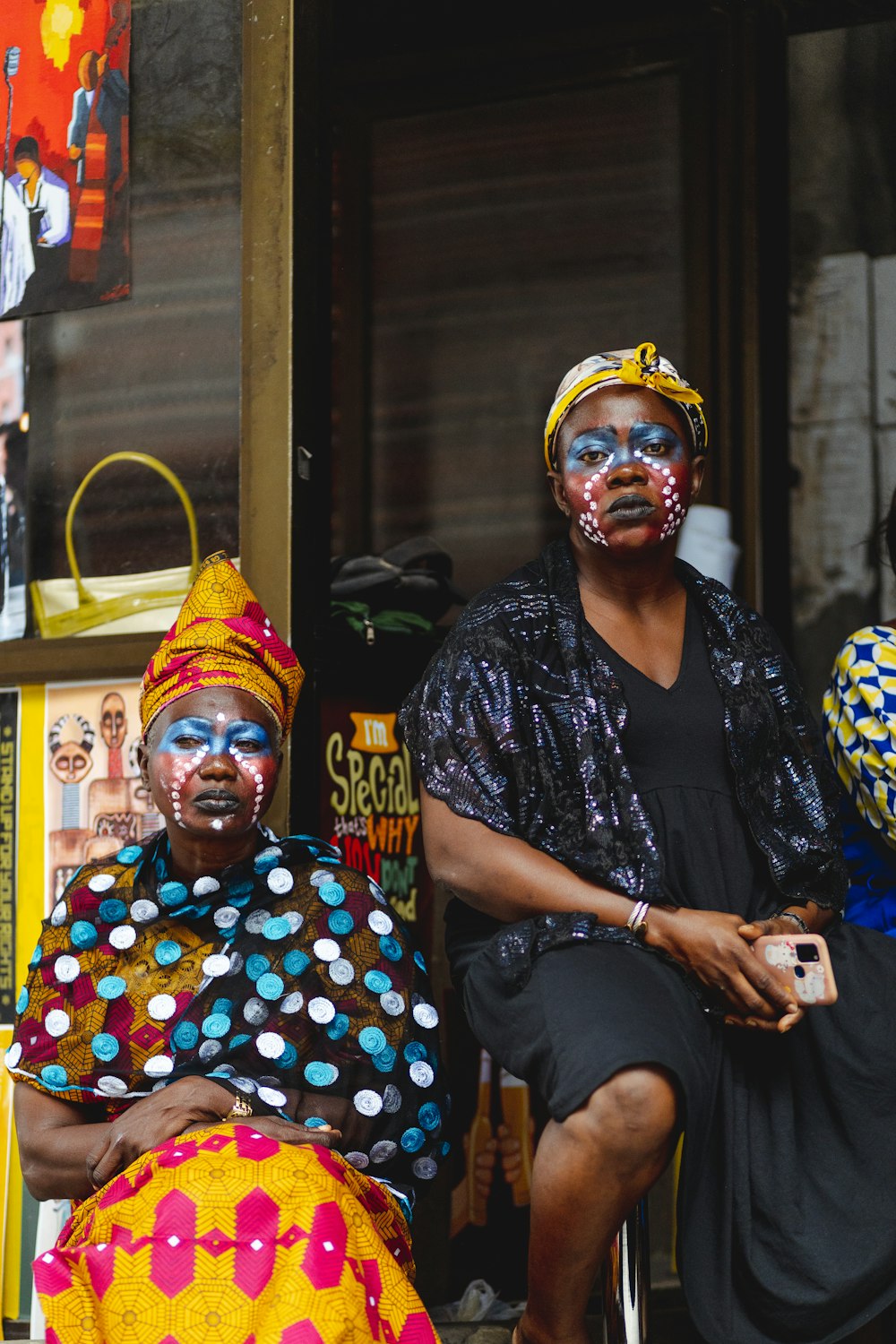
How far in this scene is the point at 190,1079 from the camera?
2.34 metres

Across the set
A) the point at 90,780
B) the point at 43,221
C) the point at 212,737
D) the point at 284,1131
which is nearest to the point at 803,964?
the point at 284,1131

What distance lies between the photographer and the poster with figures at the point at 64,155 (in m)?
3.32

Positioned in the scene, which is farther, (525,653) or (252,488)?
(252,488)

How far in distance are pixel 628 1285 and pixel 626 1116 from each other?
0.33 metres

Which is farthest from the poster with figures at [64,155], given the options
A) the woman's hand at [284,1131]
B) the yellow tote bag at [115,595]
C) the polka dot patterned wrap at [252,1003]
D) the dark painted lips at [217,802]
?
the woman's hand at [284,1131]

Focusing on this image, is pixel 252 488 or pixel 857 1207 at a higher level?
pixel 252 488

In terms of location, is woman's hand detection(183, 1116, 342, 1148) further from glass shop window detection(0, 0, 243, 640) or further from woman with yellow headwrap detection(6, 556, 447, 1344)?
glass shop window detection(0, 0, 243, 640)

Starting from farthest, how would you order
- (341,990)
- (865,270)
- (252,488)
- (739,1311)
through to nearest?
(865,270) → (252,488) → (341,990) → (739,1311)

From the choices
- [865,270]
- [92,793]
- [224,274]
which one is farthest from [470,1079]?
[865,270]

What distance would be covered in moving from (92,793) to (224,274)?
1129 mm

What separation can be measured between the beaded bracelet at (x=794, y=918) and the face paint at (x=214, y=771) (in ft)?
2.87

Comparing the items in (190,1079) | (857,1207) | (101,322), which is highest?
(101,322)

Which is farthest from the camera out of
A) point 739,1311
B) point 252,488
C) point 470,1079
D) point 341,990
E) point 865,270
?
point 865,270

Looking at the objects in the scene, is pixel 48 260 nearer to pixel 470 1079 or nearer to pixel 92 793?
pixel 92 793
